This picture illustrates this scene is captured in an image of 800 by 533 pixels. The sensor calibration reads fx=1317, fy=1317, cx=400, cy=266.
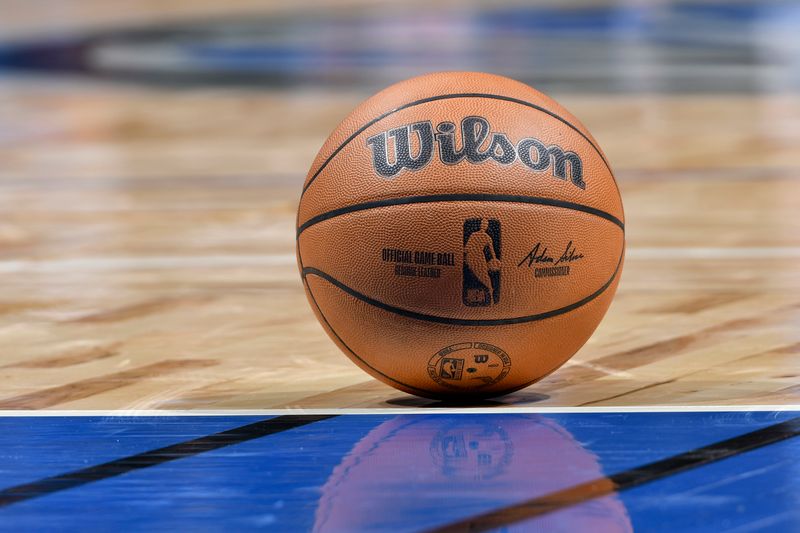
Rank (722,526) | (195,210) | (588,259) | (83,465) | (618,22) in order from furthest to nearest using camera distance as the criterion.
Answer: (618,22) → (195,210) → (588,259) → (83,465) → (722,526)

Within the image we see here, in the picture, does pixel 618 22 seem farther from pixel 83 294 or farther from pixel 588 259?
pixel 588 259

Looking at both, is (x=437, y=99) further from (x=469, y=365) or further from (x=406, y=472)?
(x=406, y=472)

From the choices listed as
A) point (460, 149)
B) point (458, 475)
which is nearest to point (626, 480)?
point (458, 475)

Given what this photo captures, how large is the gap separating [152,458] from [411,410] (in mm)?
683

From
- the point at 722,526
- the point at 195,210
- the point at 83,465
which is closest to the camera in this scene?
the point at 722,526

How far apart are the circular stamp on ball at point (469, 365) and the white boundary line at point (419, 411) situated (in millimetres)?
81

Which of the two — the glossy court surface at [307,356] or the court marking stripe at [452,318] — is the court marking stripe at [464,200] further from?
the glossy court surface at [307,356]

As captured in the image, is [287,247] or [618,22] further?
[618,22]

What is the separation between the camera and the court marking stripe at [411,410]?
10.5 ft

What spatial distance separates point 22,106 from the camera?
11.2m

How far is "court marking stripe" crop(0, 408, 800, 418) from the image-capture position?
3201 millimetres

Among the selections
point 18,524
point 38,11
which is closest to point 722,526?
point 18,524

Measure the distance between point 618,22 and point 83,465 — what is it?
1467 centimetres

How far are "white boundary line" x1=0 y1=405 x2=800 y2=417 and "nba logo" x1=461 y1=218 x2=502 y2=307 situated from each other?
0.36 meters
